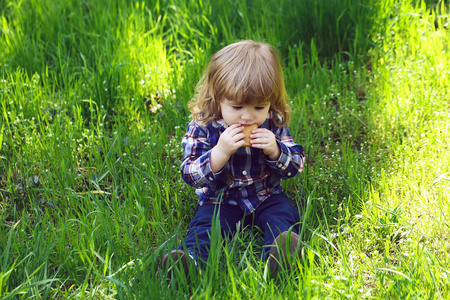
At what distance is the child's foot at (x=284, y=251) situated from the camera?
7.21ft

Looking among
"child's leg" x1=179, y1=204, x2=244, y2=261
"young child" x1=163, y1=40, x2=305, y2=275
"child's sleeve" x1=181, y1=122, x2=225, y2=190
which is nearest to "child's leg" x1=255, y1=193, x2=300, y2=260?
"young child" x1=163, y1=40, x2=305, y2=275

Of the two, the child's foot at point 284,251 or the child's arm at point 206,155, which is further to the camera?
the child's arm at point 206,155

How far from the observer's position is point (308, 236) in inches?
100

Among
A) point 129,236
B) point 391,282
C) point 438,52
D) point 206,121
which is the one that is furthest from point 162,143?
point 438,52

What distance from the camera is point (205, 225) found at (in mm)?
2512

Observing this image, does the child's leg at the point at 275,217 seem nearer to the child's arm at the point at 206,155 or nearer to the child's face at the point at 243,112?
the child's arm at the point at 206,155

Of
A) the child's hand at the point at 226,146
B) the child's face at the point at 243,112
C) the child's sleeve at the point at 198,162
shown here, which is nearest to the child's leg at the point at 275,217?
the child's sleeve at the point at 198,162

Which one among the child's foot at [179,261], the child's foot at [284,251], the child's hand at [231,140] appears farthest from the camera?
the child's hand at [231,140]

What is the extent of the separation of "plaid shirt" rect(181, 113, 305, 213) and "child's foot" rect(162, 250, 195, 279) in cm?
43

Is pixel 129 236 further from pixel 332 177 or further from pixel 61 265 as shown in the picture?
pixel 332 177

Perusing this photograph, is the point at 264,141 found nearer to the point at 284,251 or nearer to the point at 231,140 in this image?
the point at 231,140

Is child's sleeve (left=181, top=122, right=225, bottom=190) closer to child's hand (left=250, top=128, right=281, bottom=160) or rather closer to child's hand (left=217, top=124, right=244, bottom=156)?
child's hand (left=217, top=124, right=244, bottom=156)

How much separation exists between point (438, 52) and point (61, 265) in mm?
3076

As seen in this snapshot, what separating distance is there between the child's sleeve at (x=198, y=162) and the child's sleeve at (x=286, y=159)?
0.31 m
